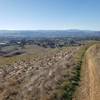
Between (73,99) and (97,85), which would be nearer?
(73,99)

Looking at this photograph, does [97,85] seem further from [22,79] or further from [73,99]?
[22,79]

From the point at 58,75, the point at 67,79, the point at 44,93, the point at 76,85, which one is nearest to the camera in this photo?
the point at 44,93

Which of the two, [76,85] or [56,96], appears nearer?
[56,96]

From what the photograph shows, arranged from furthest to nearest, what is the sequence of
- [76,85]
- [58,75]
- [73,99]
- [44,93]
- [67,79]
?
1. [58,75]
2. [67,79]
3. [76,85]
4. [44,93]
5. [73,99]

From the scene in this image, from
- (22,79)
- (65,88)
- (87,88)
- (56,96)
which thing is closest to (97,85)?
(87,88)

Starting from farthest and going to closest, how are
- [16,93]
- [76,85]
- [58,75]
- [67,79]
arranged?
[58,75]
[67,79]
[76,85]
[16,93]

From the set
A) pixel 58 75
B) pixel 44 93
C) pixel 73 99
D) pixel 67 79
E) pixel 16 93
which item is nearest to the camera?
pixel 73 99

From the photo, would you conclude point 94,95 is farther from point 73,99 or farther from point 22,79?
point 22,79

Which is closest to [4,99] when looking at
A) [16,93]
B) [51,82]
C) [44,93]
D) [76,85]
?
[16,93]
